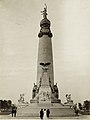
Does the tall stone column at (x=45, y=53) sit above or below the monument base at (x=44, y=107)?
above

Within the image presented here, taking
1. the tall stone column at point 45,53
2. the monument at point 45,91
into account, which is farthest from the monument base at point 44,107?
the tall stone column at point 45,53

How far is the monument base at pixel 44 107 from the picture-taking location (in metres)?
29.8

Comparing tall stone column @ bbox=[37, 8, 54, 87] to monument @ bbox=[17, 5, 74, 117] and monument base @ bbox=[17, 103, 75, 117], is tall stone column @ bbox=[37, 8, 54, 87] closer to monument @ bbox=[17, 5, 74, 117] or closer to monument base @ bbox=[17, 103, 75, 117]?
monument @ bbox=[17, 5, 74, 117]

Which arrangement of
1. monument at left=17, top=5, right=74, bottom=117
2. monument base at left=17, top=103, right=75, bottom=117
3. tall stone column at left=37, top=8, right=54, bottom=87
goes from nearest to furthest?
1. monument base at left=17, top=103, right=75, bottom=117
2. monument at left=17, top=5, right=74, bottom=117
3. tall stone column at left=37, top=8, right=54, bottom=87

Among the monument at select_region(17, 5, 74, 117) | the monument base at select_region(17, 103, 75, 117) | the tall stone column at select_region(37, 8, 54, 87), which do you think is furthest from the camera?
the tall stone column at select_region(37, 8, 54, 87)

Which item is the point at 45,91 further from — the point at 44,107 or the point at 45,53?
the point at 45,53

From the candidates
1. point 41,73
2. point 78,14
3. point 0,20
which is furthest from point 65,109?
point 0,20

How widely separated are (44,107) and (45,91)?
294cm

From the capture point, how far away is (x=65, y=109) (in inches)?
1238

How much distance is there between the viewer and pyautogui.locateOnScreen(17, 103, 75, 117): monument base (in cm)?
2975

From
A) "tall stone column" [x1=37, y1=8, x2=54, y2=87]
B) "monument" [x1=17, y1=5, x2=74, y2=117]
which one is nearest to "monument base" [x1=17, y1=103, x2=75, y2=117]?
"monument" [x1=17, y1=5, x2=74, y2=117]

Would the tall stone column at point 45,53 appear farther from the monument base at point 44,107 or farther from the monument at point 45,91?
the monument base at point 44,107

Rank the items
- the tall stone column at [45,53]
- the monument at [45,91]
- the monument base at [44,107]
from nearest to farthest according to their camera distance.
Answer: the monument base at [44,107], the monument at [45,91], the tall stone column at [45,53]

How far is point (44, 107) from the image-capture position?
3084 cm
